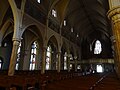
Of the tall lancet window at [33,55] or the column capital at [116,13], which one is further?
the tall lancet window at [33,55]

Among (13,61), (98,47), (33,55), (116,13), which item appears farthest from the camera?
(98,47)

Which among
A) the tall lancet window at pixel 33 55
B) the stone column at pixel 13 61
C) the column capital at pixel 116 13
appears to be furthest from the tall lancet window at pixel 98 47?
the column capital at pixel 116 13

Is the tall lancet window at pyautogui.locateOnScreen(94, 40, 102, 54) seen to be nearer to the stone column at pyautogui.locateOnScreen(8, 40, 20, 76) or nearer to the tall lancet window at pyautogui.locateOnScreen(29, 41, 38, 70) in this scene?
the tall lancet window at pyautogui.locateOnScreen(29, 41, 38, 70)

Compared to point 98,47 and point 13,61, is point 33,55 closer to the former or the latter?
point 13,61

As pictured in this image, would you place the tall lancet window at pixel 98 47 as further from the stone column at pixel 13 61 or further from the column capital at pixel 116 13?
the column capital at pixel 116 13

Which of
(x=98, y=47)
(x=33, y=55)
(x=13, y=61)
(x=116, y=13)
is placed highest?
(x=98, y=47)

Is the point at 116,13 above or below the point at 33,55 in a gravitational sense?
below

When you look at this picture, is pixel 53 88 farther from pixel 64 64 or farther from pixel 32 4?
pixel 64 64

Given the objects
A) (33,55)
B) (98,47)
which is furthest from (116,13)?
(98,47)

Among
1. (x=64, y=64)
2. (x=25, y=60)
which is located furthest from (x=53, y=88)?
(x=64, y=64)

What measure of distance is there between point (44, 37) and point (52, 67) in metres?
10.0

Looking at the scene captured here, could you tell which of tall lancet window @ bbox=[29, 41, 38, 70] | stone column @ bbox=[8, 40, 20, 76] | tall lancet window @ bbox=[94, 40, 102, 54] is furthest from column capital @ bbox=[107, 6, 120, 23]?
tall lancet window @ bbox=[94, 40, 102, 54]

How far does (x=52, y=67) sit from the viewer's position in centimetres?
2597

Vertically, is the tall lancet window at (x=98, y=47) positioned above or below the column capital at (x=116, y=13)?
above
